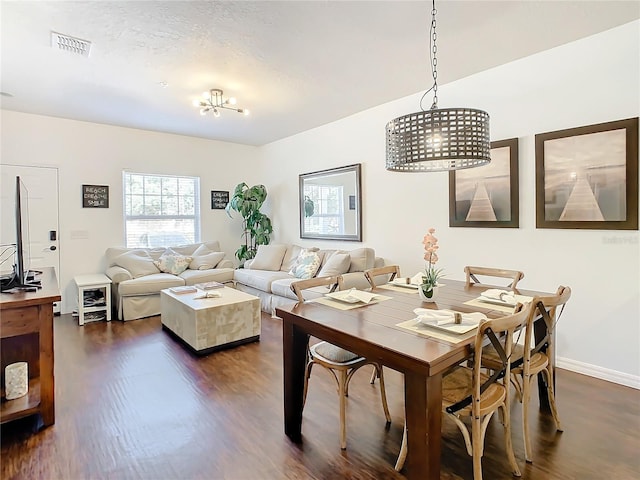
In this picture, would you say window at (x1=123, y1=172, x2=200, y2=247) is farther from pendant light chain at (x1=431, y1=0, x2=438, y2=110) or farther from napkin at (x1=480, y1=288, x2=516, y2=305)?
napkin at (x1=480, y1=288, x2=516, y2=305)

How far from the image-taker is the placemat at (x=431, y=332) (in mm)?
1548

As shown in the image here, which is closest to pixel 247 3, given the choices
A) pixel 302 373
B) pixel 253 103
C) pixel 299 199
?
pixel 253 103

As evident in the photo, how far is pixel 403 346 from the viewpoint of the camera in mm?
1474

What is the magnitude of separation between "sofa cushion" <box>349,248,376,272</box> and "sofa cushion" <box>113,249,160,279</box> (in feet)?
9.64

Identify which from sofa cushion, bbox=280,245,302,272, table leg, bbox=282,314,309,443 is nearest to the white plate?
table leg, bbox=282,314,309,443

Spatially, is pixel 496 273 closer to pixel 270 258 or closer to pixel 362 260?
pixel 362 260

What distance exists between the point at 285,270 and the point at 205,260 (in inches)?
51.8

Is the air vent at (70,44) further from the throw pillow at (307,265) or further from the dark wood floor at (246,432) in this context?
the throw pillow at (307,265)

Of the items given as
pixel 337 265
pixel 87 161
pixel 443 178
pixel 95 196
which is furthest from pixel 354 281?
pixel 87 161

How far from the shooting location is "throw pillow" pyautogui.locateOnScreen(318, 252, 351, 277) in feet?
14.1

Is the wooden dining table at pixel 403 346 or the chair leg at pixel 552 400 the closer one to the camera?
the wooden dining table at pixel 403 346

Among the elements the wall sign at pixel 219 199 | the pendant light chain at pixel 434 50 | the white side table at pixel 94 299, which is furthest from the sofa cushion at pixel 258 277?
the pendant light chain at pixel 434 50

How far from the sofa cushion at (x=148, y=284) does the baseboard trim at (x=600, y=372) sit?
4.53m

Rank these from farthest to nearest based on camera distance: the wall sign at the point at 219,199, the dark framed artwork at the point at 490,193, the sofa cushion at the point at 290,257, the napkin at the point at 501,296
→ the wall sign at the point at 219,199 → the sofa cushion at the point at 290,257 → the dark framed artwork at the point at 490,193 → the napkin at the point at 501,296
